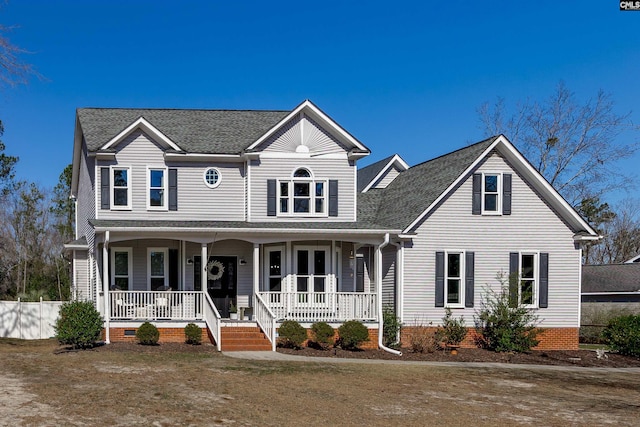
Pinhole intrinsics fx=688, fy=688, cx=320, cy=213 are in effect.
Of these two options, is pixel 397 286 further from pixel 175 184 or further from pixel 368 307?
pixel 175 184

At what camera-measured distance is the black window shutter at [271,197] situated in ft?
77.9

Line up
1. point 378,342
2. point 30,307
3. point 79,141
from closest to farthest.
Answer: point 378,342, point 30,307, point 79,141

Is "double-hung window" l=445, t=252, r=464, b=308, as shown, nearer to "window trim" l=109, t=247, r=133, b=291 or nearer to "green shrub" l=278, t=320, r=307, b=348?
"green shrub" l=278, t=320, r=307, b=348

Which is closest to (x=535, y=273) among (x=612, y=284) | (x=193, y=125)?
(x=193, y=125)

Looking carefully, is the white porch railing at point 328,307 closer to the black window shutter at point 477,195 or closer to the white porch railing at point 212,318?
the white porch railing at point 212,318

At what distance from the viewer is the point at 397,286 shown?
22625mm

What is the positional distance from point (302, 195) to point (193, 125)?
5138mm

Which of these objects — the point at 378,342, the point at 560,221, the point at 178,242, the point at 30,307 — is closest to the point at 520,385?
the point at 378,342

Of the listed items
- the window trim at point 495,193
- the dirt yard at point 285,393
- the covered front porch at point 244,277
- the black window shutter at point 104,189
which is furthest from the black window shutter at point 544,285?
the black window shutter at point 104,189

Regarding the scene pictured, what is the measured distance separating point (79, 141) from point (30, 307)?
665 cm

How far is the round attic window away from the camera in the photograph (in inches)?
940

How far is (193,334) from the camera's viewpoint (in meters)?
20.7

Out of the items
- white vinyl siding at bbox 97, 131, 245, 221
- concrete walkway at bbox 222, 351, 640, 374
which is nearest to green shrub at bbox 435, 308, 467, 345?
concrete walkway at bbox 222, 351, 640, 374

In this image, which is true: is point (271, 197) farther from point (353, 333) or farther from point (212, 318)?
point (353, 333)
